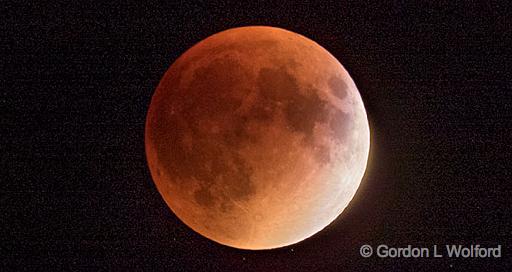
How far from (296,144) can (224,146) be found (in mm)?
688

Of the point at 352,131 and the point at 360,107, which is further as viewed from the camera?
the point at 360,107

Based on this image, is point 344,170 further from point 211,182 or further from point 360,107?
point 211,182

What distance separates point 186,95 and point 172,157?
2.12 feet

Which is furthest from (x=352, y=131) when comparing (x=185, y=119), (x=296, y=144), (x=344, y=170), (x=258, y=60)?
(x=185, y=119)

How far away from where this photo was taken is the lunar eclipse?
198 inches

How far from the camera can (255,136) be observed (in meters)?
4.99

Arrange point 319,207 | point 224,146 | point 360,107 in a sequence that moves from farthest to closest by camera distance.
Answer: point 360,107, point 319,207, point 224,146

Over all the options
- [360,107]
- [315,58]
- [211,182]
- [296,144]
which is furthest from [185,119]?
[360,107]

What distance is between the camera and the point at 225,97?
507 cm

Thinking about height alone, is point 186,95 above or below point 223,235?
above

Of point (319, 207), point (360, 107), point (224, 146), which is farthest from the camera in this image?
point (360, 107)

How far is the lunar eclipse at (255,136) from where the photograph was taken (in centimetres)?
504

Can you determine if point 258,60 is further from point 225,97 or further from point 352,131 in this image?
point 352,131

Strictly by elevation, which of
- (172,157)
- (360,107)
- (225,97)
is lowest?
(172,157)
